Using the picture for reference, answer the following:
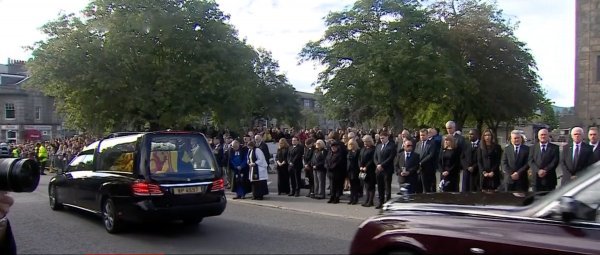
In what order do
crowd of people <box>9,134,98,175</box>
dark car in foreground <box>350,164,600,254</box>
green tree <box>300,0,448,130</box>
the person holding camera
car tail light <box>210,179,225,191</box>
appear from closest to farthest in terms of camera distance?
the person holding camera
dark car in foreground <box>350,164,600,254</box>
car tail light <box>210,179,225,191</box>
crowd of people <box>9,134,98,175</box>
green tree <box>300,0,448,130</box>

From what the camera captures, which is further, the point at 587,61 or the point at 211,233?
the point at 587,61

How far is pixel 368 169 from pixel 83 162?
243 inches

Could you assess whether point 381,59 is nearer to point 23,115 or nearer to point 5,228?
point 5,228

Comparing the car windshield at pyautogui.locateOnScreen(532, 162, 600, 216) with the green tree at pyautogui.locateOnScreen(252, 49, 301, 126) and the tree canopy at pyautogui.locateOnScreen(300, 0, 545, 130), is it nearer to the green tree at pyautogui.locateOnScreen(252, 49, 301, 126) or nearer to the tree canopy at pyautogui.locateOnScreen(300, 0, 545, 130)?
the tree canopy at pyautogui.locateOnScreen(300, 0, 545, 130)

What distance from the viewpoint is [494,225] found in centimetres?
397

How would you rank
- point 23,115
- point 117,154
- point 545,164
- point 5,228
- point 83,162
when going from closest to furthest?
point 5,228, point 117,154, point 545,164, point 83,162, point 23,115

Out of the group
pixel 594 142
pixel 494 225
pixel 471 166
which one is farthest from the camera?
pixel 471 166

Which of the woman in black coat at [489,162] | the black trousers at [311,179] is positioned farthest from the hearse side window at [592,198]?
the black trousers at [311,179]

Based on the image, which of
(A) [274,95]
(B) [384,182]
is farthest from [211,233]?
(A) [274,95]

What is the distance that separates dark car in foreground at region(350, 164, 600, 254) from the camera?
3678mm

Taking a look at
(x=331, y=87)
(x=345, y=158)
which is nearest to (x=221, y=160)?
(x=345, y=158)

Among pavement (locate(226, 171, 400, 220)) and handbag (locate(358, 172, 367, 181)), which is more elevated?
handbag (locate(358, 172, 367, 181))

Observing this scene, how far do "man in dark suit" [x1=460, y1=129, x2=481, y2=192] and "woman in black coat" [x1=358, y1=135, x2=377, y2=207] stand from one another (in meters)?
2.19

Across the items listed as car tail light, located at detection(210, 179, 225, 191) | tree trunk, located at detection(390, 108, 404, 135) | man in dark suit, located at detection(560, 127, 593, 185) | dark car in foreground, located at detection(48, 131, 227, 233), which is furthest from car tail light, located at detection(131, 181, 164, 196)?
tree trunk, located at detection(390, 108, 404, 135)
